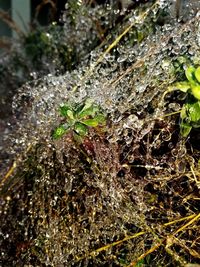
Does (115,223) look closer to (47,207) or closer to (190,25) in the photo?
(47,207)

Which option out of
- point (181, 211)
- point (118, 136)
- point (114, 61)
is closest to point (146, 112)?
point (118, 136)

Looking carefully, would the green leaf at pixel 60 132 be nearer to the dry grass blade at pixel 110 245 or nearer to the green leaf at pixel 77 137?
the green leaf at pixel 77 137

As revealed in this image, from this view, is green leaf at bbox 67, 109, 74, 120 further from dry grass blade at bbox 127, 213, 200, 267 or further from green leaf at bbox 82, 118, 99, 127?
dry grass blade at bbox 127, 213, 200, 267

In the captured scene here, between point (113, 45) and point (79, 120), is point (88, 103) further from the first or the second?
point (113, 45)

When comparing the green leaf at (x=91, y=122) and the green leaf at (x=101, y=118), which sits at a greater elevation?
the green leaf at (x=101, y=118)

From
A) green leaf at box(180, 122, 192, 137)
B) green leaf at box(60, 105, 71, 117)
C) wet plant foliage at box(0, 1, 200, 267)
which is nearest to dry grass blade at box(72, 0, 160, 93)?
wet plant foliage at box(0, 1, 200, 267)

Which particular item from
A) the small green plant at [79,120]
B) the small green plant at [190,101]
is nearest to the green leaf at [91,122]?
the small green plant at [79,120]

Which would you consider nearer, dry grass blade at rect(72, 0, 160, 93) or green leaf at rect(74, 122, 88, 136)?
green leaf at rect(74, 122, 88, 136)

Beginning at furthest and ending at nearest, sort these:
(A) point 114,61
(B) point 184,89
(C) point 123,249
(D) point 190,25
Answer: (A) point 114,61
(D) point 190,25
(C) point 123,249
(B) point 184,89
